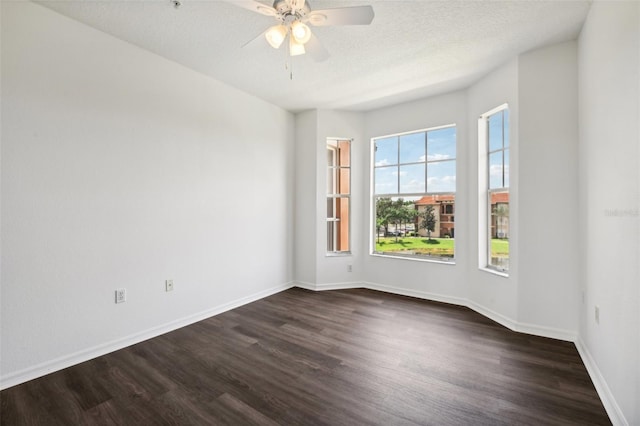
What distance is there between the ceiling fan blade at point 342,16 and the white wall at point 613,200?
4.62 ft

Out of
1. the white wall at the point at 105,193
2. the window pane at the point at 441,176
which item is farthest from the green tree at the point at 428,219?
the white wall at the point at 105,193

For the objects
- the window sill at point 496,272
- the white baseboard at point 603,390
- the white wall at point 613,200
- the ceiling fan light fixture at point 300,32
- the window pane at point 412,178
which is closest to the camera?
the white wall at point 613,200

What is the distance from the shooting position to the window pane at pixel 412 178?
4.16m

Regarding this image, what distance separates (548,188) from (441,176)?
54.1 inches

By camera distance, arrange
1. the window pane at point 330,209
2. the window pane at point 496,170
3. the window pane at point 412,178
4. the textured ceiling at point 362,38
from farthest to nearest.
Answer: the window pane at point 330,209 < the window pane at point 412,178 < the window pane at point 496,170 < the textured ceiling at point 362,38

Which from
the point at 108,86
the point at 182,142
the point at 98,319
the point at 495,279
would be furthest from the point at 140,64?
the point at 495,279

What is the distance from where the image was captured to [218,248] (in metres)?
3.46

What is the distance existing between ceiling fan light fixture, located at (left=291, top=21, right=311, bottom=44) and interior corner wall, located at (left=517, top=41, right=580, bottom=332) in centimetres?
239

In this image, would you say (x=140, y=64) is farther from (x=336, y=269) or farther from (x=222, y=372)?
(x=336, y=269)

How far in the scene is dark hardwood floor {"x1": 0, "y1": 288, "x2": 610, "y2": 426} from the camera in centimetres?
171

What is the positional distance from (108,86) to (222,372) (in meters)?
2.70

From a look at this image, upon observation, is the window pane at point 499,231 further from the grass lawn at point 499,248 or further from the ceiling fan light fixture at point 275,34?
the ceiling fan light fixture at point 275,34

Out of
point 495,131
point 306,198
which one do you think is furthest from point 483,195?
point 306,198

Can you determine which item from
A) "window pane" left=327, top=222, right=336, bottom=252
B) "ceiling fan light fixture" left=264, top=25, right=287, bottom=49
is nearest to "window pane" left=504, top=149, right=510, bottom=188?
"window pane" left=327, top=222, right=336, bottom=252
